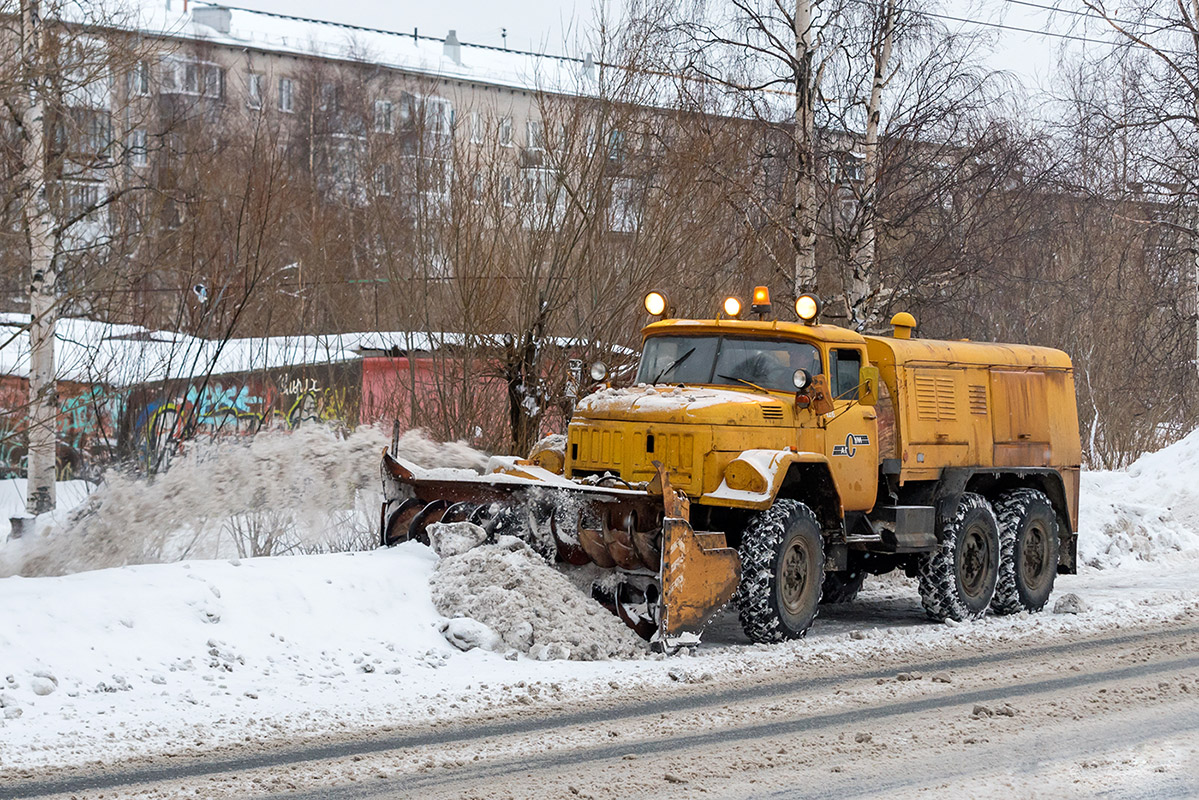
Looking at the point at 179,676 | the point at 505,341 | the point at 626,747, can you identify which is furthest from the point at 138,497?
the point at 626,747

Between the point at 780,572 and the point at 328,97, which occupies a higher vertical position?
the point at 328,97

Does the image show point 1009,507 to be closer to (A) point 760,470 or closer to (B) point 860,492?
(B) point 860,492

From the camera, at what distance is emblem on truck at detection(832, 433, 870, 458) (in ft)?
34.1

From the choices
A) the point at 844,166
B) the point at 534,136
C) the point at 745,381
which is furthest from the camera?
the point at 844,166

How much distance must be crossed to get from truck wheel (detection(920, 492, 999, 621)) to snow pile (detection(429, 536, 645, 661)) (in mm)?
3238

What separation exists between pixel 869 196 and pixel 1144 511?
530cm

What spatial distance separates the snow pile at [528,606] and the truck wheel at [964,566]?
324 cm

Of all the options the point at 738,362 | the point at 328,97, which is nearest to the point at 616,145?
the point at 738,362

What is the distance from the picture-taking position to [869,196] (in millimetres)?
17031

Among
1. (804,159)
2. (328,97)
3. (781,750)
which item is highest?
(328,97)

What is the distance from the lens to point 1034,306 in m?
30.0

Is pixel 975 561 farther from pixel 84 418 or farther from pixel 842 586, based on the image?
pixel 84 418

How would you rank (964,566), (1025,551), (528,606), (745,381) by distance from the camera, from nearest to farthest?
1. (528,606)
2. (745,381)
3. (964,566)
4. (1025,551)

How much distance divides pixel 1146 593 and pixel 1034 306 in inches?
732
